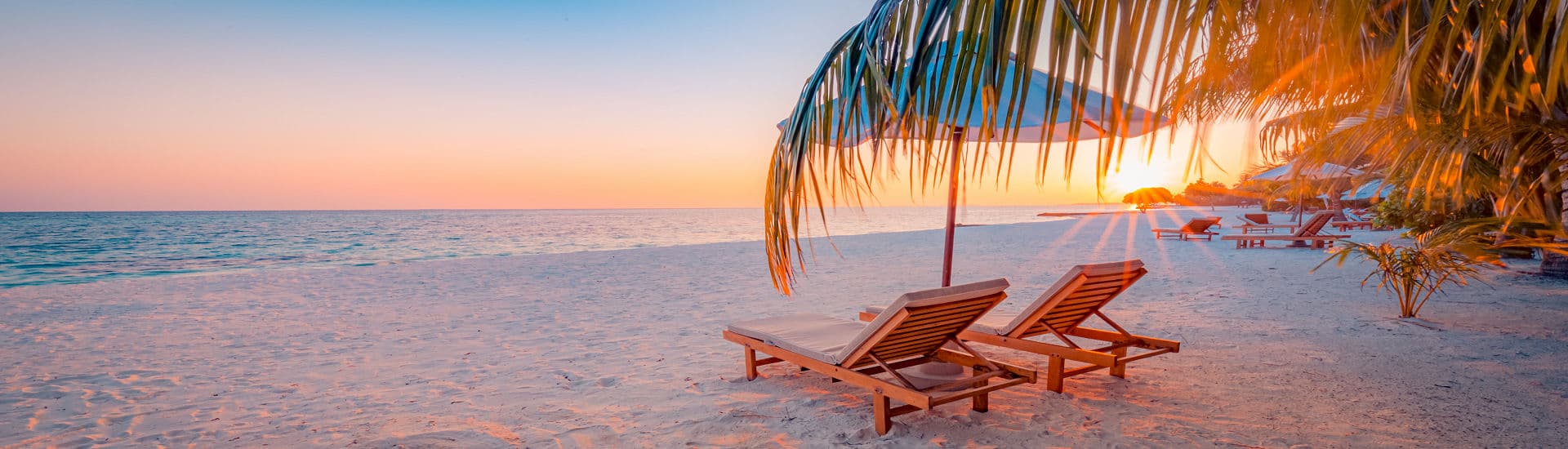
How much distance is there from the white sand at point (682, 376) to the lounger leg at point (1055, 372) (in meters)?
0.06

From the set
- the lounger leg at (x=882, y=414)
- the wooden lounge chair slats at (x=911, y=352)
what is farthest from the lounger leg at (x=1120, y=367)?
the lounger leg at (x=882, y=414)

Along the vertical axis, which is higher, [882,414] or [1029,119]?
[1029,119]

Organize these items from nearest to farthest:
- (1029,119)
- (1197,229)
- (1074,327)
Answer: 1. (1029,119)
2. (1074,327)
3. (1197,229)

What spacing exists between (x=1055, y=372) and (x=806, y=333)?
1.33 metres

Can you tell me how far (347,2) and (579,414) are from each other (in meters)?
10.2

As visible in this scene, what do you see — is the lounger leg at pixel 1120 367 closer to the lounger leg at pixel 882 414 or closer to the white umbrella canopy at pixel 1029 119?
the white umbrella canopy at pixel 1029 119

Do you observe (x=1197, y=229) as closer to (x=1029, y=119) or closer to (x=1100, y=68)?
(x=1029, y=119)

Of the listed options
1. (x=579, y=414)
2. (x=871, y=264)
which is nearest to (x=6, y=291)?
(x=579, y=414)

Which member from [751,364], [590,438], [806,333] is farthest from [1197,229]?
[590,438]

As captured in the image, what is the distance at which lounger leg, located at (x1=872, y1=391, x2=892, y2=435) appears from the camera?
2977 millimetres

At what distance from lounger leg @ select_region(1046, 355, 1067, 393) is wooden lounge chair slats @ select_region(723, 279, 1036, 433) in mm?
273

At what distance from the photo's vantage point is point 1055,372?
11.5 ft

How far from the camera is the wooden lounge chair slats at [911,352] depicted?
9.50 ft

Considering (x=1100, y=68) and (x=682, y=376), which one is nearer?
(x=1100, y=68)
